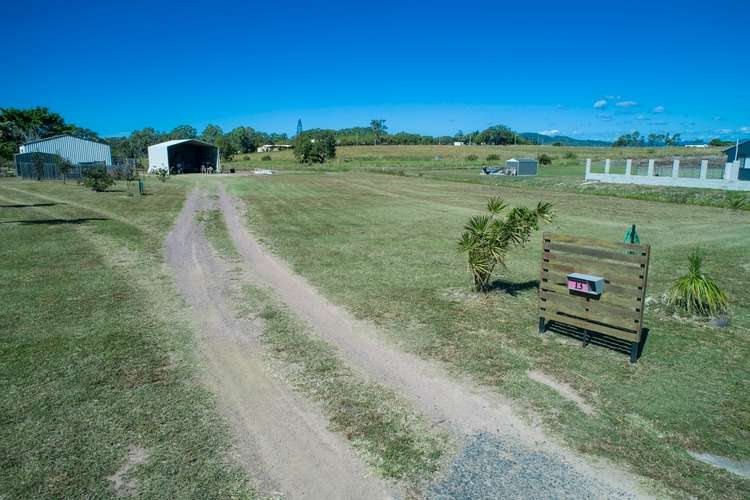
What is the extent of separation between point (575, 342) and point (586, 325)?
51 centimetres

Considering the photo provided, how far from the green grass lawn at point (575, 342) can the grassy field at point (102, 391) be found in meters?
3.09

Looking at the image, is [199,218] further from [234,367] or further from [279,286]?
[234,367]

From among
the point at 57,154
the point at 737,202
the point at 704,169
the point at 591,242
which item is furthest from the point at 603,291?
the point at 57,154

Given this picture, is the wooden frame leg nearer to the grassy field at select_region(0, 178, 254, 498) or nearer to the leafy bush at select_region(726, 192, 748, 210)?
the grassy field at select_region(0, 178, 254, 498)

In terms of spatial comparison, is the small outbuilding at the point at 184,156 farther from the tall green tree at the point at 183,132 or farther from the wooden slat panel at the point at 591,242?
the tall green tree at the point at 183,132

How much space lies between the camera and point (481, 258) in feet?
29.0

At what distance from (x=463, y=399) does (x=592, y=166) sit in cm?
4664

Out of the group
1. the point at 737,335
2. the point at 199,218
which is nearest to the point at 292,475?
the point at 737,335

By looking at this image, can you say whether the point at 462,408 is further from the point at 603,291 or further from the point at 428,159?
the point at 428,159

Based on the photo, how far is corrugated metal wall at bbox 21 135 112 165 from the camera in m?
49.6

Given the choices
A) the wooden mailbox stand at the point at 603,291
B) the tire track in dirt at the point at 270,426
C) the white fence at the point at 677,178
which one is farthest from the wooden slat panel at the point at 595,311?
the white fence at the point at 677,178

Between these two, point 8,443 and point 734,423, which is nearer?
point 8,443

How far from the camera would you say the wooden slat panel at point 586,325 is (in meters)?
6.32

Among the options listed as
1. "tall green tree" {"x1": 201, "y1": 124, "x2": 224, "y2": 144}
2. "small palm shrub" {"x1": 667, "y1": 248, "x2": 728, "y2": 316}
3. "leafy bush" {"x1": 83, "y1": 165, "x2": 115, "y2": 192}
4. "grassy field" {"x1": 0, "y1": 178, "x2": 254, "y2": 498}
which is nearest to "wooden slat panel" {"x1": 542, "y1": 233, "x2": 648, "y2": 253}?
"small palm shrub" {"x1": 667, "y1": 248, "x2": 728, "y2": 316}
